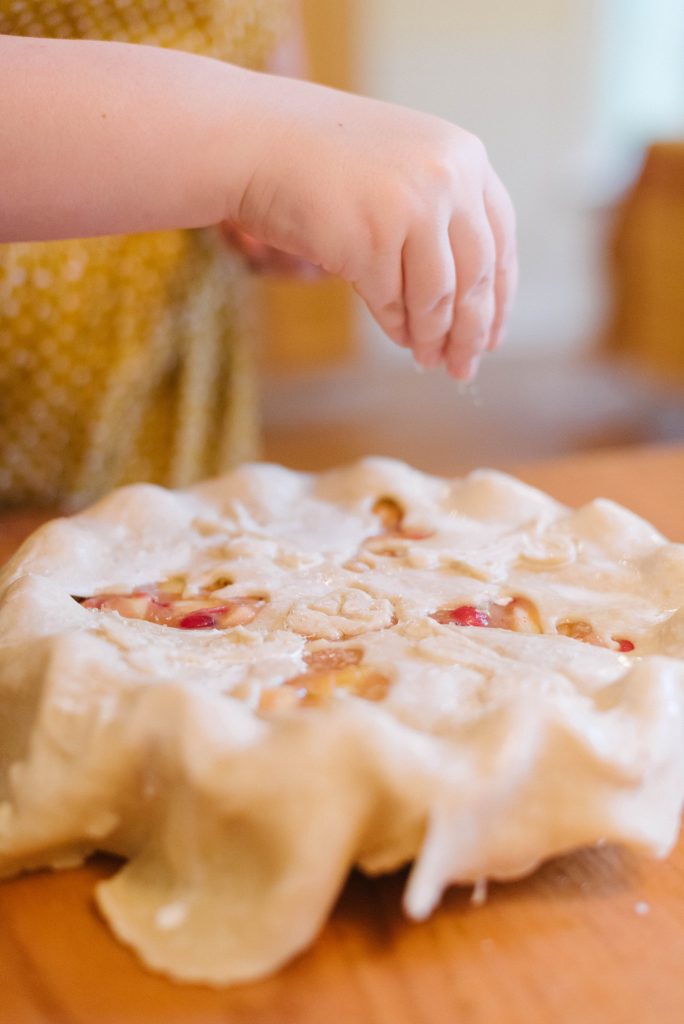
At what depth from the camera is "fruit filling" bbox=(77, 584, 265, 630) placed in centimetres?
58

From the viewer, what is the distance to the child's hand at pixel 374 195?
22.2 inches

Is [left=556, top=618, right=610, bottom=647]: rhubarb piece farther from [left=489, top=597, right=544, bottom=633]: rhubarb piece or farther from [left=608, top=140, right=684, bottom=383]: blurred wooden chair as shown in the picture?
[left=608, top=140, right=684, bottom=383]: blurred wooden chair

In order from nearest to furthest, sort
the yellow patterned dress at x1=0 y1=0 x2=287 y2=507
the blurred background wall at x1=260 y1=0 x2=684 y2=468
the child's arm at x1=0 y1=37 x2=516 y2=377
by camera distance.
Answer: the child's arm at x1=0 y1=37 x2=516 y2=377
the yellow patterned dress at x1=0 y1=0 x2=287 y2=507
the blurred background wall at x1=260 y1=0 x2=684 y2=468

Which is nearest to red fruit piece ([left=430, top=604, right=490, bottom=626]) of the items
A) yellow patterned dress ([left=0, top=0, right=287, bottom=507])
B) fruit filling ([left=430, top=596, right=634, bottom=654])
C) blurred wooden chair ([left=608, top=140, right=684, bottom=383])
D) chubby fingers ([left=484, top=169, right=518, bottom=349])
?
fruit filling ([left=430, top=596, right=634, bottom=654])

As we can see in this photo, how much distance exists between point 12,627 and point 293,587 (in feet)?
0.54

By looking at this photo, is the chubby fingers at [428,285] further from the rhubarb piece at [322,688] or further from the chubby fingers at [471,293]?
the rhubarb piece at [322,688]

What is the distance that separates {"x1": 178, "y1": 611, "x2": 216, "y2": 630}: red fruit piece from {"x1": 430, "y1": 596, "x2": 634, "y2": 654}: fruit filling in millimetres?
126

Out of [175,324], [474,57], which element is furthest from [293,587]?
[474,57]

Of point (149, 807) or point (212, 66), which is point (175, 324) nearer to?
point (212, 66)

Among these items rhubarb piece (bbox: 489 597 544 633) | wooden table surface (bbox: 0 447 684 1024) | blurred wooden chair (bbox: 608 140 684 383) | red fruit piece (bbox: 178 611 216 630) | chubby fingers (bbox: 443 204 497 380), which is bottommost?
blurred wooden chair (bbox: 608 140 684 383)

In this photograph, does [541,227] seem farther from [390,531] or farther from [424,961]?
[424,961]

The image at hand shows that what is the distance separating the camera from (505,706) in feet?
1.49

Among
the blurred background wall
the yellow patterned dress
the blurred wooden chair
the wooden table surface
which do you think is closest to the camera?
the wooden table surface

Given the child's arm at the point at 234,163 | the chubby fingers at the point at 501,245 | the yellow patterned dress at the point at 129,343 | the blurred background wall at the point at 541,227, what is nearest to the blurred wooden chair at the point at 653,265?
the blurred background wall at the point at 541,227
